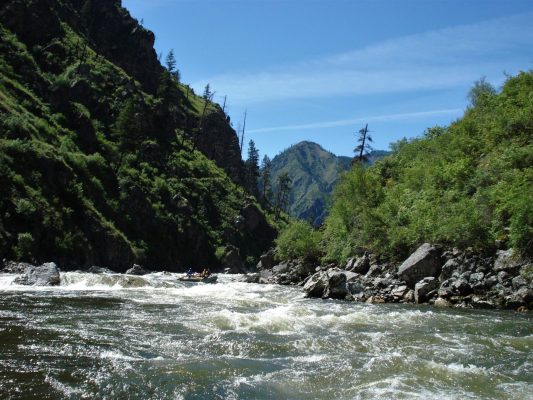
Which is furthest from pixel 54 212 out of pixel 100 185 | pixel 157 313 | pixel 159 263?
pixel 157 313

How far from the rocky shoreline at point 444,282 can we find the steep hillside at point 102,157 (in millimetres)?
30298

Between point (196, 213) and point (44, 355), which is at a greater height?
point (196, 213)

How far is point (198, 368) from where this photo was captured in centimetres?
1085

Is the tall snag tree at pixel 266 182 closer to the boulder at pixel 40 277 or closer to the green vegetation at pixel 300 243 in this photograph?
the green vegetation at pixel 300 243

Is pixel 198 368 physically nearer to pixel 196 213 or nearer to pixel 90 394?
pixel 90 394

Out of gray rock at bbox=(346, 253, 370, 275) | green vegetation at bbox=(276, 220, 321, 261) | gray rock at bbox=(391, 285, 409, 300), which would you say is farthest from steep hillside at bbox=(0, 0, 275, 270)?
gray rock at bbox=(391, 285, 409, 300)

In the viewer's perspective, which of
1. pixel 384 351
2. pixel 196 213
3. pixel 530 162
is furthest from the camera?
pixel 196 213

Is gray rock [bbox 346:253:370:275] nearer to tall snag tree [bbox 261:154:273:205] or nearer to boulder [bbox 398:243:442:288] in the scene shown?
boulder [bbox 398:243:442:288]

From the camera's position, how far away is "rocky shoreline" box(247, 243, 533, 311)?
22.6 m

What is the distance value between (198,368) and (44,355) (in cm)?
388

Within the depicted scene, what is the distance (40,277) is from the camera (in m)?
30.6

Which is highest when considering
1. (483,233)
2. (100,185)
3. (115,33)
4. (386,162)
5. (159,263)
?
(115,33)

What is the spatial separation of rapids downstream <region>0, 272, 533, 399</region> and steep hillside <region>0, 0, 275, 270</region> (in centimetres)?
2931

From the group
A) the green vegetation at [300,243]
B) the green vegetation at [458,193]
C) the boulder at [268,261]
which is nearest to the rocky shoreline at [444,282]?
the green vegetation at [458,193]
